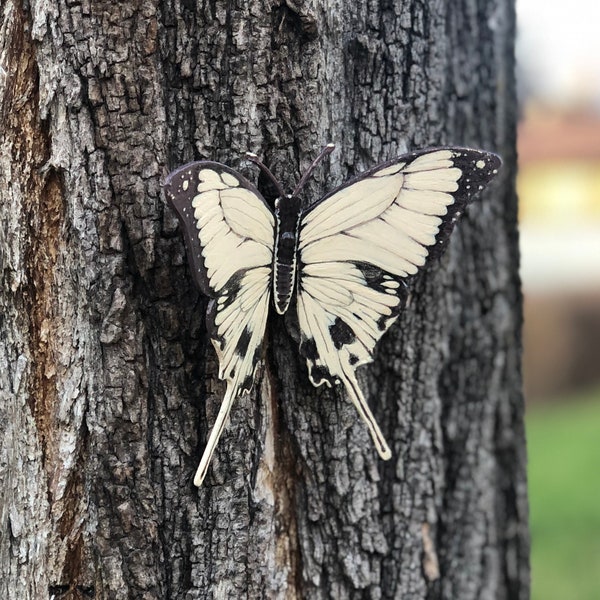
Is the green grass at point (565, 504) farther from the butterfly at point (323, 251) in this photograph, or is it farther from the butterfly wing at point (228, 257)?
the butterfly wing at point (228, 257)

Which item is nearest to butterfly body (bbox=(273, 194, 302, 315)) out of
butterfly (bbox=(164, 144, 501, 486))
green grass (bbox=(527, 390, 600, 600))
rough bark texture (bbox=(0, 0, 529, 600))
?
butterfly (bbox=(164, 144, 501, 486))

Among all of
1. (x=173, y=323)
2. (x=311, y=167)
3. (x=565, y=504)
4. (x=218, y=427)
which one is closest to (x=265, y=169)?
(x=311, y=167)

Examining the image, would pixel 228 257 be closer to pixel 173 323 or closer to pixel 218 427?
pixel 173 323

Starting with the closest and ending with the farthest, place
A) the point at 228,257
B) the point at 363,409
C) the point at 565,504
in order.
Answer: the point at 228,257
the point at 363,409
the point at 565,504

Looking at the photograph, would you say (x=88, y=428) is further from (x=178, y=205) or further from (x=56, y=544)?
(x=178, y=205)

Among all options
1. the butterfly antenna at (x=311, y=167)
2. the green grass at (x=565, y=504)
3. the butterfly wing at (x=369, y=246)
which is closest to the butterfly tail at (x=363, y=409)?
the butterfly wing at (x=369, y=246)

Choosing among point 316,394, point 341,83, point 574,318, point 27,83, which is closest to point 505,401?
point 316,394
